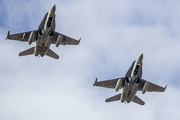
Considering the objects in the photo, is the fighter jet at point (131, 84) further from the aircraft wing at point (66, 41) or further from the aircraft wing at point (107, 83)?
the aircraft wing at point (66, 41)

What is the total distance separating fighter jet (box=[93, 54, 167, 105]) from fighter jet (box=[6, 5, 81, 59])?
1035cm

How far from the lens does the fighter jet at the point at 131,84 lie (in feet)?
214

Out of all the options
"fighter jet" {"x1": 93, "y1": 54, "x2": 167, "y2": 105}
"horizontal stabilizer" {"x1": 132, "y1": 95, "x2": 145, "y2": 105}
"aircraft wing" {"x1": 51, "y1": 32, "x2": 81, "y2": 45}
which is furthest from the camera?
"horizontal stabilizer" {"x1": 132, "y1": 95, "x2": 145, "y2": 105}

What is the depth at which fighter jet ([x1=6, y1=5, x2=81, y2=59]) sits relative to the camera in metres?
65.7

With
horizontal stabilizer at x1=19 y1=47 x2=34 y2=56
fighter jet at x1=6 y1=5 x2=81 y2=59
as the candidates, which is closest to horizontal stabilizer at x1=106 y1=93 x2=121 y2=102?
fighter jet at x1=6 y1=5 x2=81 y2=59

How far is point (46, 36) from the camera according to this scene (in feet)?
221

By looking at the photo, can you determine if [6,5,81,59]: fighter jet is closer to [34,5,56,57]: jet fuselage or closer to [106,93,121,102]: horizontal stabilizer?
[34,5,56,57]: jet fuselage

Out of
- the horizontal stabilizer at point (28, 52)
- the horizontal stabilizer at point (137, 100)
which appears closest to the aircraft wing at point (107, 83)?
the horizontal stabilizer at point (137, 100)

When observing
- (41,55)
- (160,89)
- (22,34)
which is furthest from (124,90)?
(22,34)

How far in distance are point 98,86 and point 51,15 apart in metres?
16.1

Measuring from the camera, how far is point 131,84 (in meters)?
67.6

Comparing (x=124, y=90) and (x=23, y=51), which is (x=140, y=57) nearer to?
(x=124, y=90)

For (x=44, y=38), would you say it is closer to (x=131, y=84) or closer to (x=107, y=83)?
(x=107, y=83)

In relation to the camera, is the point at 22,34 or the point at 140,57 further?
the point at 22,34
